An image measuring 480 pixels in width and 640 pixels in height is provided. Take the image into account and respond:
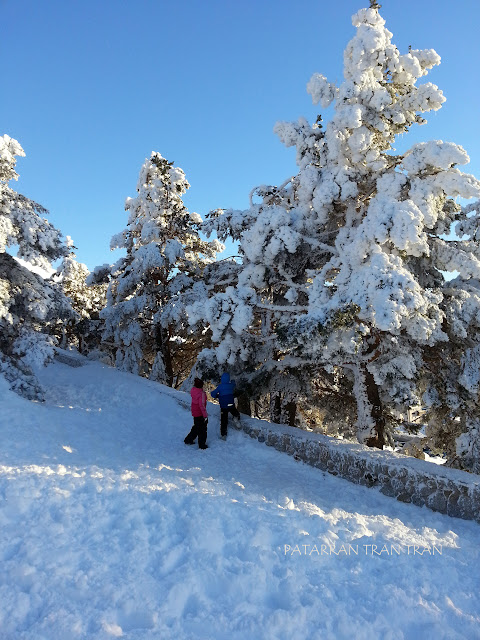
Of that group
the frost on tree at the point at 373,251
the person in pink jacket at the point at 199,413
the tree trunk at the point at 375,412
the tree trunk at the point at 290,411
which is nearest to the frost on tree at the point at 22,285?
the person in pink jacket at the point at 199,413

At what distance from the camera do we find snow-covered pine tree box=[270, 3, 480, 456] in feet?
28.5

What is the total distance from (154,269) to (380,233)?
12077 mm

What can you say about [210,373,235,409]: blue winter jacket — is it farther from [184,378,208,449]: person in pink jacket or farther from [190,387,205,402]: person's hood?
[190,387,205,402]: person's hood

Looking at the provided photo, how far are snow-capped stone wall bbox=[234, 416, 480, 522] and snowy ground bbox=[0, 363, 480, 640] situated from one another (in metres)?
0.32

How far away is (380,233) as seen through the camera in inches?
355

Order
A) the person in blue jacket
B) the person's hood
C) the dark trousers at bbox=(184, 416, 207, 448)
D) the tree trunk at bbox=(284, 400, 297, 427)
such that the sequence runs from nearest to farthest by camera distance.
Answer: the person's hood < the dark trousers at bbox=(184, 416, 207, 448) < the person in blue jacket < the tree trunk at bbox=(284, 400, 297, 427)

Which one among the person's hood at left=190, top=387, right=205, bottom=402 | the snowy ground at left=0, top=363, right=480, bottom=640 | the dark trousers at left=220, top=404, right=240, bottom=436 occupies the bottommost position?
the snowy ground at left=0, top=363, right=480, bottom=640

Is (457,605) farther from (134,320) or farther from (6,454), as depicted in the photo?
(134,320)

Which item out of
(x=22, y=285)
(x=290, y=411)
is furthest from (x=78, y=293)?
(x=290, y=411)

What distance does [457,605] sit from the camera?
3.75 m

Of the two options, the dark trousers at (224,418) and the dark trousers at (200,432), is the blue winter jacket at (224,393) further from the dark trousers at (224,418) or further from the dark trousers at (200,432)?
the dark trousers at (200,432)

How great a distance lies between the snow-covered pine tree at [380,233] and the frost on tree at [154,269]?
776 cm

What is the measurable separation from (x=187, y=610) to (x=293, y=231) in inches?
362

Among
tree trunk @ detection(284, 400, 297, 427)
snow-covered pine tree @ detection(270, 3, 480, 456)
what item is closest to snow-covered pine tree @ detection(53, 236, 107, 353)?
tree trunk @ detection(284, 400, 297, 427)
